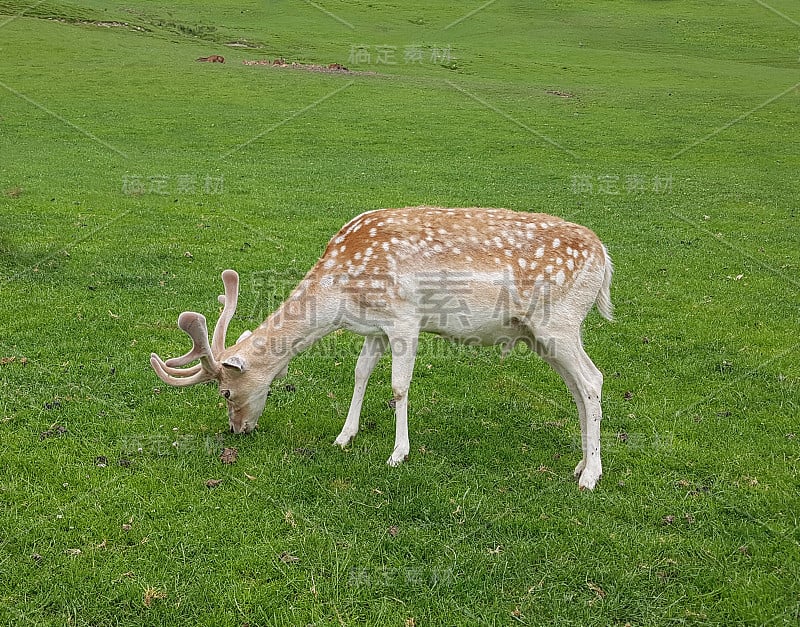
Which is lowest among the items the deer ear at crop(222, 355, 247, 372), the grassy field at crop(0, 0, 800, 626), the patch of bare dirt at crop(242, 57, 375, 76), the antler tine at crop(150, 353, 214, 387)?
the patch of bare dirt at crop(242, 57, 375, 76)

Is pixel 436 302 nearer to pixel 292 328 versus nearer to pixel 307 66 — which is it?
pixel 292 328

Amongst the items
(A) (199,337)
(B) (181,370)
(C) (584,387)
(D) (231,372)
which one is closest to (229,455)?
(D) (231,372)

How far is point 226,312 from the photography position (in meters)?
6.52

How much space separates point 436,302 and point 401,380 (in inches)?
27.4

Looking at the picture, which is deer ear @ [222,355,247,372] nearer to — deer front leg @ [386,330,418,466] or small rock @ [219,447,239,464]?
small rock @ [219,447,239,464]

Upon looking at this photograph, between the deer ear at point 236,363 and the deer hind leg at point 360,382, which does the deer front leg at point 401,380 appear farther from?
the deer ear at point 236,363

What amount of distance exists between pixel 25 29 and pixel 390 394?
135 feet

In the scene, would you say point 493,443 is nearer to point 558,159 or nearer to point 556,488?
point 556,488

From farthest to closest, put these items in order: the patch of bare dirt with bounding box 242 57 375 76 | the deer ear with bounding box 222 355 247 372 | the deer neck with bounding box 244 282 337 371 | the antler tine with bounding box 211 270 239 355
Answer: the patch of bare dirt with bounding box 242 57 375 76
the antler tine with bounding box 211 270 239 355
the deer neck with bounding box 244 282 337 371
the deer ear with bounding box 222 355 247 372

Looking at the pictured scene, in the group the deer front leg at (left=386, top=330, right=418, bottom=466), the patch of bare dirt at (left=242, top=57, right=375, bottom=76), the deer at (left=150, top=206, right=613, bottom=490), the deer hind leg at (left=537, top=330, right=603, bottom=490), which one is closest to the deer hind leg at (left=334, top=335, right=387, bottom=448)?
the deer at (left=150, top=206, right=613, bottom=490)

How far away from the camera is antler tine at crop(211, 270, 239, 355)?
21.2 feet

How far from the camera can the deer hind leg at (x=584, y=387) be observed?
19.7 ft

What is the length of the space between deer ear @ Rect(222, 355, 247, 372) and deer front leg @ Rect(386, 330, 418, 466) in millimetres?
1209
